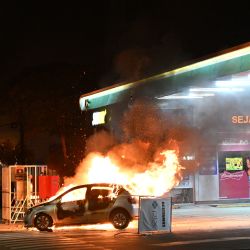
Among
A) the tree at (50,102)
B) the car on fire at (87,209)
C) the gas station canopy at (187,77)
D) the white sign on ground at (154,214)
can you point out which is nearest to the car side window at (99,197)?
the car on fire at (87,209)

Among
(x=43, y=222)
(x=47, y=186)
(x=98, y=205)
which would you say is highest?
(x=47, y=186)

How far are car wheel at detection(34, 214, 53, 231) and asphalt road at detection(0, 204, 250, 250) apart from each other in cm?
26

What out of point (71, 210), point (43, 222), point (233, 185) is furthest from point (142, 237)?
point (233, 185)

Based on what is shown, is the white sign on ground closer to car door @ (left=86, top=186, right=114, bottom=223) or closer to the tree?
car door @ (left=86, top=186, right=114, bottom=223)

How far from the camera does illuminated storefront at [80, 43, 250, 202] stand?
1806 cm

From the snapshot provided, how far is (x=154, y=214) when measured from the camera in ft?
50.9

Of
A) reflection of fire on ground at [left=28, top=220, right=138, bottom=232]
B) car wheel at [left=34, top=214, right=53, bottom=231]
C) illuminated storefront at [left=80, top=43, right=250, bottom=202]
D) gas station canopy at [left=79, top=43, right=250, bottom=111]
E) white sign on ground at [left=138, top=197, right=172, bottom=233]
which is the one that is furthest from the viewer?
illuminated storefront at [left=80, top=43, right=250, bottom=202]

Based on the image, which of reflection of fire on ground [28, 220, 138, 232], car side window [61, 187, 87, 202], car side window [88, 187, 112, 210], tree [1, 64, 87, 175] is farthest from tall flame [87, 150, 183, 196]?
tree [1, 64, 87, 175]

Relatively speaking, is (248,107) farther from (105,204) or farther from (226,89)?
(105,204)

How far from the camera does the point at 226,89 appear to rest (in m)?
22.0

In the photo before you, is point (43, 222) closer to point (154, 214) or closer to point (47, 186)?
point (47, 186)

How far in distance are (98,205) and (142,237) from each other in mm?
2888

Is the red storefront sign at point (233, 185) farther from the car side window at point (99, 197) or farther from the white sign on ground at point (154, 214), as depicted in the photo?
the white sign on ground at point (154, 214)

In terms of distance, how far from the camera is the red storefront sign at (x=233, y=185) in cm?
2706
